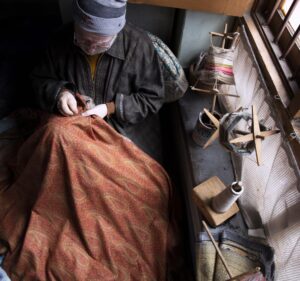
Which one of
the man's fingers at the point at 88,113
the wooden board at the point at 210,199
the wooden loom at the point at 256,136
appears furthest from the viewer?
the man's fingers at the point at 88,113

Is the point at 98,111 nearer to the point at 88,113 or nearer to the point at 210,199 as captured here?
the point at 88,113

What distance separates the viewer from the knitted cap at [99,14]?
0.90 metres

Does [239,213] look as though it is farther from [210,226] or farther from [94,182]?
[94,182]

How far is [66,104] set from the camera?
3.53 ft

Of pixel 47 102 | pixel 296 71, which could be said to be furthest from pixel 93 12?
pixel 296 71

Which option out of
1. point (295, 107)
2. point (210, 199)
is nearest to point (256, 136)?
point (295, 107)

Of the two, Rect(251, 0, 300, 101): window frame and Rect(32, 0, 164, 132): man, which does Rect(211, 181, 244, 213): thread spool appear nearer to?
Rect(251, 0, 300, 101): window frame

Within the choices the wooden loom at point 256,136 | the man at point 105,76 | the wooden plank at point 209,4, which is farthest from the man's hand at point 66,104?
the wooden loom at point 256,136

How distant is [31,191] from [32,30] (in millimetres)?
783

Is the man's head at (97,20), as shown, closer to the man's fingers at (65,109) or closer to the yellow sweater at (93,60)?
the yellow sweater at (93,60)

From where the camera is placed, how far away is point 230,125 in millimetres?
956

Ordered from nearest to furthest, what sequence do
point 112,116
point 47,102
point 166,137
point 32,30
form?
point 47,102 < point 112,116 < point 32,30 < point 166,137

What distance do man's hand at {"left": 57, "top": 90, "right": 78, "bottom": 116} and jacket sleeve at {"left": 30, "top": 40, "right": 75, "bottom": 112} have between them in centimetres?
4

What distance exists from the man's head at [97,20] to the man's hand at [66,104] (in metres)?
0.21
